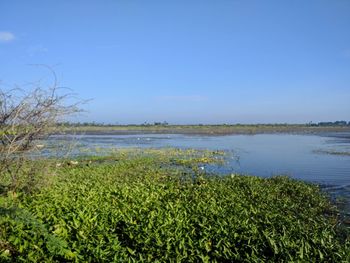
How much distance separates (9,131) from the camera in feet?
27.6

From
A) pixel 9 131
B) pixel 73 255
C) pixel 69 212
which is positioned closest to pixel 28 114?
pixel 9 131

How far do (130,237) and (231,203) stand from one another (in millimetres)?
3399

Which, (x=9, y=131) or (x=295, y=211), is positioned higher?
(x=9, y=131)

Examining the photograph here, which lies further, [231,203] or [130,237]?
[231,203]

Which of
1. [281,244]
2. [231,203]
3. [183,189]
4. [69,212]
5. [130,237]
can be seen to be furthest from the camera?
[183,189]

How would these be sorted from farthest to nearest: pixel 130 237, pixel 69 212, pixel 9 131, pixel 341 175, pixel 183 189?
1. pixel 341 175
2. pixel 183 189
3. pixel 9 131
4. pixel 69 212
5. pixel 130 237

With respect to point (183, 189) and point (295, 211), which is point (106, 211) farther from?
point (295, 211)

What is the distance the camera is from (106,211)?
7.64 m

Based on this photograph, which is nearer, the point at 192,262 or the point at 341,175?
the point at 192,262

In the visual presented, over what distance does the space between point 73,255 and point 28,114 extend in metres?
4.20

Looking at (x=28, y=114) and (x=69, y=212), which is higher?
(x=28, y=114)

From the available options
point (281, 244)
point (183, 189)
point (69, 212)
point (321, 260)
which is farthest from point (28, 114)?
point (321, 260)

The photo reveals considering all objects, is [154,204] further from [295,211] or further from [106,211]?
[295,211]

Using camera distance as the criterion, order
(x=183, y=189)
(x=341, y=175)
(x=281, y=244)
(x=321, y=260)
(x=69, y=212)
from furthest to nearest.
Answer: (x=341, y=175)
(x=183, y=189)
(x=69, y=212)
(x=281, y=244)
(x=321, y=260)
